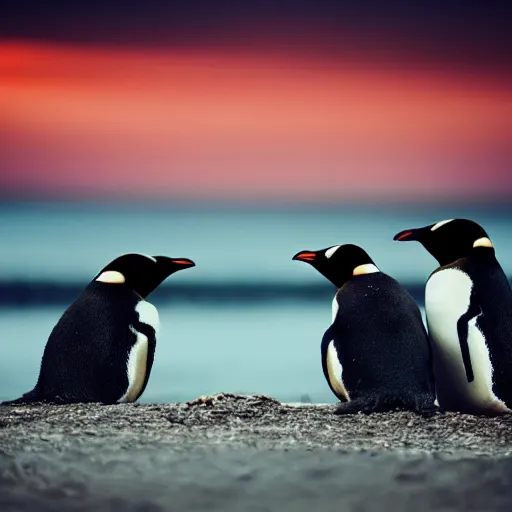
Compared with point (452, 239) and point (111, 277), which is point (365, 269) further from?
point (111, 277)

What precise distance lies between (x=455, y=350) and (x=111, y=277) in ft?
5.02

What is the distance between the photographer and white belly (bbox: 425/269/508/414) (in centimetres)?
419

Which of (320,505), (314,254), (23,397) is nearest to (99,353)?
(23,397)

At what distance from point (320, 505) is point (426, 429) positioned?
86 centimetres

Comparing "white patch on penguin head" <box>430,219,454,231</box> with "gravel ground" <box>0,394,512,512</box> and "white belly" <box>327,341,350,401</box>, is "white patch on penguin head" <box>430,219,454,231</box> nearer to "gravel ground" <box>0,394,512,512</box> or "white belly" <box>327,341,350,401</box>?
"white belly" <box>327,341,350,401</box>

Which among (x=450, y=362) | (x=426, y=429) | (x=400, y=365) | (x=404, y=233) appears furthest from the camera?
(x=404, y=233)

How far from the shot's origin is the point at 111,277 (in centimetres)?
470

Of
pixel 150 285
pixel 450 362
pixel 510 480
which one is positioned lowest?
pixel 510 480

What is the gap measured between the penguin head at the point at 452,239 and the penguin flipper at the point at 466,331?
30 cm

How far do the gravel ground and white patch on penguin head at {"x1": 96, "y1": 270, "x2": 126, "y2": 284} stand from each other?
56.4 inches

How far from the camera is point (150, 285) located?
485 centimetres

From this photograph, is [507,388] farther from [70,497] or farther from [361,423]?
[70,497]

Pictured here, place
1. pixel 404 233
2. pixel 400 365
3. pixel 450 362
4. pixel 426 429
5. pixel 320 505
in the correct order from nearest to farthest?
pixel 320 505
pixel 426 429
pixel 400 365
pixel 450 362
pixel 404 233

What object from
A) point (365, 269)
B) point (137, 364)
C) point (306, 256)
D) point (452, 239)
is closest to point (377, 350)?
point (365, 269)
